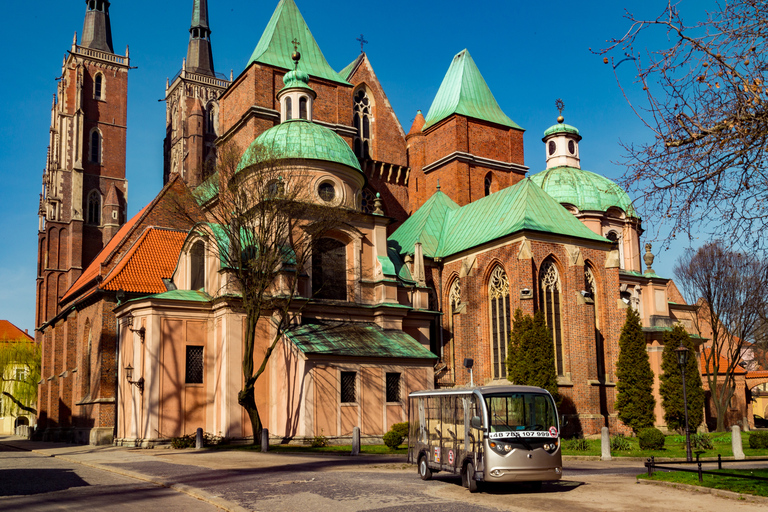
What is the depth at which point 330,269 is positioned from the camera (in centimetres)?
3206

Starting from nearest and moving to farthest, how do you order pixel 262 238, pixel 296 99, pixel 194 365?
pixel 262 238, pixel 194 365, pixel 296 99

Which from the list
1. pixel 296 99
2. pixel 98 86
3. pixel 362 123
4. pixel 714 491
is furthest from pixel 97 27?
pixel 714 491

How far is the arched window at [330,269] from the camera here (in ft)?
105

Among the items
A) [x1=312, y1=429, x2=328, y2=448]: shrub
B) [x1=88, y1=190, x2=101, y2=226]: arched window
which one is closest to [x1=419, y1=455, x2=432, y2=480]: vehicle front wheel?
[x1=312, y1=429, x2=328, y2=448]: shrub

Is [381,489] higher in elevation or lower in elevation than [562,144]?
lower

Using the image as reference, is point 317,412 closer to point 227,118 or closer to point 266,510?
point 266,510

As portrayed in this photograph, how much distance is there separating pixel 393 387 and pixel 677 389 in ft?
47.0

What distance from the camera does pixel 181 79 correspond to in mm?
83438

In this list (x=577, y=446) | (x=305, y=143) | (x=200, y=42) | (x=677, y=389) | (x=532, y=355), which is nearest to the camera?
(x=577, y=446)

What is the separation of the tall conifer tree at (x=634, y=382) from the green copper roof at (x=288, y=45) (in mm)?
21758

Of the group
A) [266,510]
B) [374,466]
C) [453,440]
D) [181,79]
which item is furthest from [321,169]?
[181,79]

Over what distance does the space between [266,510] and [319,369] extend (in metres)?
16.4

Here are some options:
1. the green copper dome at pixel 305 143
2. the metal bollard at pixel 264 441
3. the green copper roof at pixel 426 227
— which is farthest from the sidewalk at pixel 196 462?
the green copper roof at pixel 426 227

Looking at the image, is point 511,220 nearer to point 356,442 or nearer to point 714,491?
point 356,442
